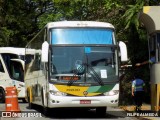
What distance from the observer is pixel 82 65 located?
57.6ft

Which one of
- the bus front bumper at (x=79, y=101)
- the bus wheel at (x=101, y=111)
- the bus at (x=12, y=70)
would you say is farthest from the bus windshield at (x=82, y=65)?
the bus at (x=12, y=70)

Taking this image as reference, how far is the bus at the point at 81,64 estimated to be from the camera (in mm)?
17156

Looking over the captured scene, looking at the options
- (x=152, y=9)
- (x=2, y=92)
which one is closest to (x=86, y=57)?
(x=152, y=9)

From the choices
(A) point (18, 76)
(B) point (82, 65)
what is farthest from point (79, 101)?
(A) point (18, 76)

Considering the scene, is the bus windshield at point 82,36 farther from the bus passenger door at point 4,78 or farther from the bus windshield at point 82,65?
the bus passenger door at point 4,78

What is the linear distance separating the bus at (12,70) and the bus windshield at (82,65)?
43.5ft

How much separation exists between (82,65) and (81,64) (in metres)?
0.06

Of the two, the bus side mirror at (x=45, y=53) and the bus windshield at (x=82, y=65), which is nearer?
the bus side mirror at (x=45, y=53)

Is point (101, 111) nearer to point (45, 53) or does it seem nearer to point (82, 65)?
point (82, 65)

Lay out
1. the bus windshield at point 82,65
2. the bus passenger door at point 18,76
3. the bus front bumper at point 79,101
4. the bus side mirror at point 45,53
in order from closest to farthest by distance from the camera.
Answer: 1. the bus side mirror at point 45,53
2. the bus front bumper at point 79,101
3. the bus windshield at point 82,65
4. the bus passenger door at point 18,76

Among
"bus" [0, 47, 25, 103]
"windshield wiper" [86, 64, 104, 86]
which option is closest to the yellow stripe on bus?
"windshield wiper" [86, 64, 104, 86]

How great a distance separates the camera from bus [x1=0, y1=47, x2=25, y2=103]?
30.3 meters

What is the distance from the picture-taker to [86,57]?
17.6 meters

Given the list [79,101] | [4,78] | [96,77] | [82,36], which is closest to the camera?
[79,101]
